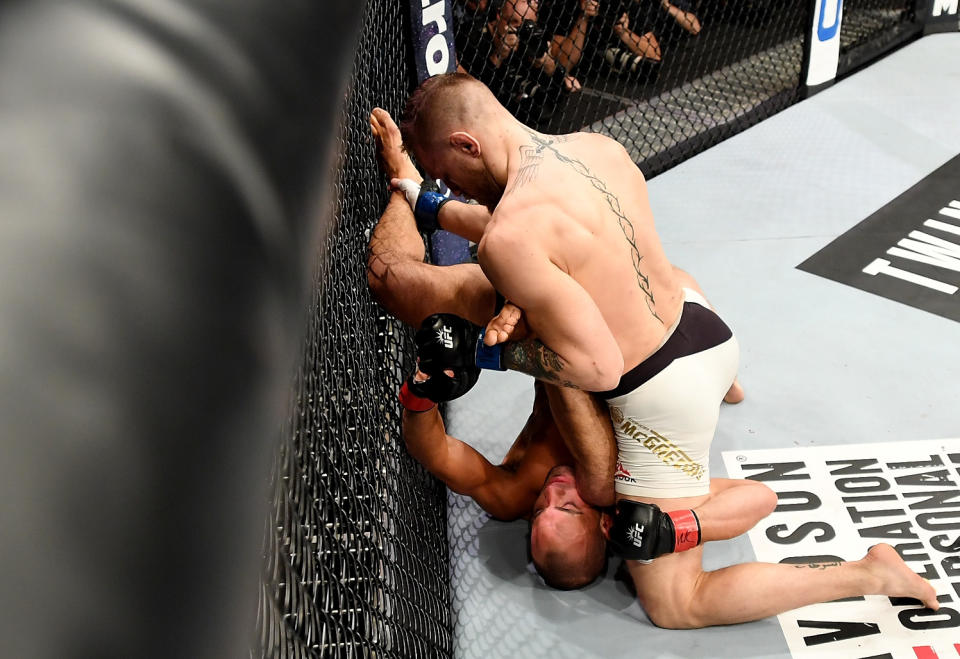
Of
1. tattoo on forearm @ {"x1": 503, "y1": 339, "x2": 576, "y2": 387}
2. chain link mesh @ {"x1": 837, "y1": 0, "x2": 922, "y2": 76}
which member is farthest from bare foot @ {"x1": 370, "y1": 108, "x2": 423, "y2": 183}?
chain link mesh @ {"x1": 837, "y1": 0, "x2": 922, "y2": 76}

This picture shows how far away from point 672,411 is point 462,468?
17.6 inches

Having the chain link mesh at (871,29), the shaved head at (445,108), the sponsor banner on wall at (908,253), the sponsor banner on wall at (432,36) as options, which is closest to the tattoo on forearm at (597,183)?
the shaved head at (445,108)

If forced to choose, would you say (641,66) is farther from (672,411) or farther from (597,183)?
(672,411)

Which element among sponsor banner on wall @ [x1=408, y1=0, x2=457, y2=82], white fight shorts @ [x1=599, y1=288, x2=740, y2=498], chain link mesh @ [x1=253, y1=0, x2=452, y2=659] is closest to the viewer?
chain link mesh @ [x1=253, y1=0, x2=452, y2=659]

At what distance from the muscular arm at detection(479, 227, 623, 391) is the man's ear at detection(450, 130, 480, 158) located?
183mm

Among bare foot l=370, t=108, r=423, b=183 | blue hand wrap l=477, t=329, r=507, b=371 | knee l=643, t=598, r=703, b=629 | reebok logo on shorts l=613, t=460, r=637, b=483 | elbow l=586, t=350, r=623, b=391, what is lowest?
knee l=643, t=598, r=703, b=629

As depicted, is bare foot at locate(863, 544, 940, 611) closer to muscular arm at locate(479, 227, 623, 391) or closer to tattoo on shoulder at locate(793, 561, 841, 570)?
tattoo on shoulder at locate(793, 561, 841, 570)

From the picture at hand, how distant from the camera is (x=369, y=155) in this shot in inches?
68.3

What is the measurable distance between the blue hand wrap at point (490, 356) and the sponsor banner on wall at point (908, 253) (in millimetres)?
1381

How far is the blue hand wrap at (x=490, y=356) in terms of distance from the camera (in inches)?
62.4

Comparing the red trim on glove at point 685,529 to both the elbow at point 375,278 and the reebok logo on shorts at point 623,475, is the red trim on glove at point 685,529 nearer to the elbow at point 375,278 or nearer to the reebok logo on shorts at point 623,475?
the reebok logo on shorts at point 623,475

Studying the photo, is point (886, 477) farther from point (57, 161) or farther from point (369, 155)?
point (57, 161)

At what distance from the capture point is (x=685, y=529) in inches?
62.4

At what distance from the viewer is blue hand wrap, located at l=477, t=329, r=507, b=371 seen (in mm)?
1586
